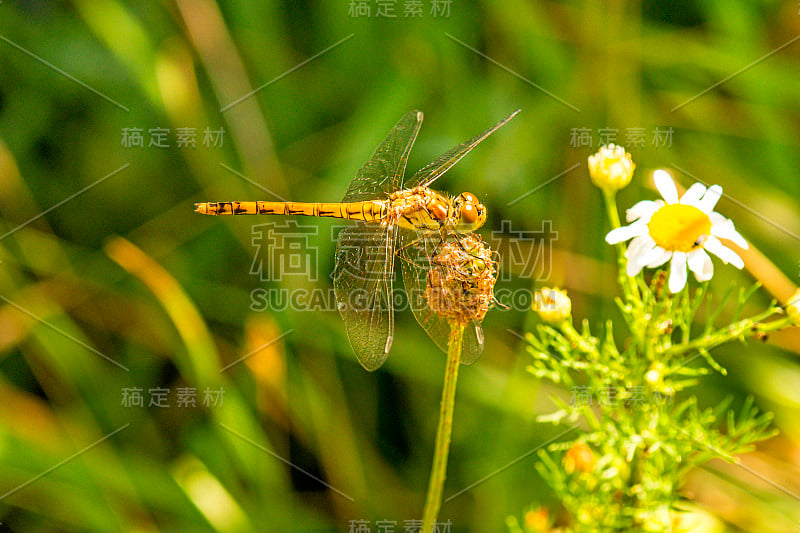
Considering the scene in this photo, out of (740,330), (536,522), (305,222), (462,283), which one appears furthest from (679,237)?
(305,222)

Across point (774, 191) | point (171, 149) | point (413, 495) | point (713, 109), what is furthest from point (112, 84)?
point (774, 191)

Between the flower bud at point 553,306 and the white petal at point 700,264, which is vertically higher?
the white petal at point 700,264

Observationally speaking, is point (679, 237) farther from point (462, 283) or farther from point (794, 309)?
point (462, 283)

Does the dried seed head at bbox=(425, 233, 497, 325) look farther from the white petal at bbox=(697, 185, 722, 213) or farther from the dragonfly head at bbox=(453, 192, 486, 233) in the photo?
the white petal at bbox=(697, 185, 722, 213)

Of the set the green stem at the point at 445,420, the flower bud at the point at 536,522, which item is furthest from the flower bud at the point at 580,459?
the green stem at the point at 445,420

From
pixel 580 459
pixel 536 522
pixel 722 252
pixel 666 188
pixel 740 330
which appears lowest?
pixel 536 522

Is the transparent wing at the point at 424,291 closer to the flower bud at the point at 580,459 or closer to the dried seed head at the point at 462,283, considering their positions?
the dried seed head at the point at 462,283

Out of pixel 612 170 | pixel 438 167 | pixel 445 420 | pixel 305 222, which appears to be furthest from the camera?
pixel 305 222
